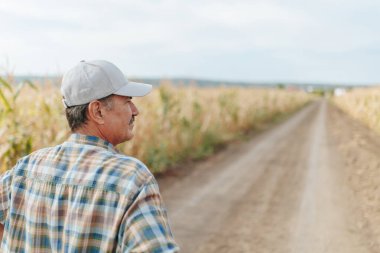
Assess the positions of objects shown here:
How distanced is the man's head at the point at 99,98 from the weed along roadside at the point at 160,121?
13.1ft

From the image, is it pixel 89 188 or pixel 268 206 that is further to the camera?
pixel 268 206

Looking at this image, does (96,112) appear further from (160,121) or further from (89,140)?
(160,121)

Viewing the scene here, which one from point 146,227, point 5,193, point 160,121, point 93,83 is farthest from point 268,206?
point 146,227

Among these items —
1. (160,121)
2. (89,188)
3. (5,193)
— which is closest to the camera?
(89,188)

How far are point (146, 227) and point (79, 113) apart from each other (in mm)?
614

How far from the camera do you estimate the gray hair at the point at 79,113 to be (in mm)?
1967

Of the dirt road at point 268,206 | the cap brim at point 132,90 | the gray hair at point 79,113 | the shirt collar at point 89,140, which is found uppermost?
the cap brim at point 132,90

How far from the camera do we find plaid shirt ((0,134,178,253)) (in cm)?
164

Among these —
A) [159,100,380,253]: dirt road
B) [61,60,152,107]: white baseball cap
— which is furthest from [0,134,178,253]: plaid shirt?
[159,100,380,253]: dirt road

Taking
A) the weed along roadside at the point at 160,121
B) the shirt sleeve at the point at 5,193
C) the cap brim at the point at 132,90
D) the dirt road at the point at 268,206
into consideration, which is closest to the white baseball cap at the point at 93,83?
the cap brim at the point at 132,90

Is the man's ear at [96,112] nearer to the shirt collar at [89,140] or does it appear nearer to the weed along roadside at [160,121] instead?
the shirt collar at [89,140]

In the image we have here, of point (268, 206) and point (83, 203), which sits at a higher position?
point (83, 203)

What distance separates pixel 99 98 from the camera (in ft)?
6.36

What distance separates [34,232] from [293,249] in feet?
15.9
